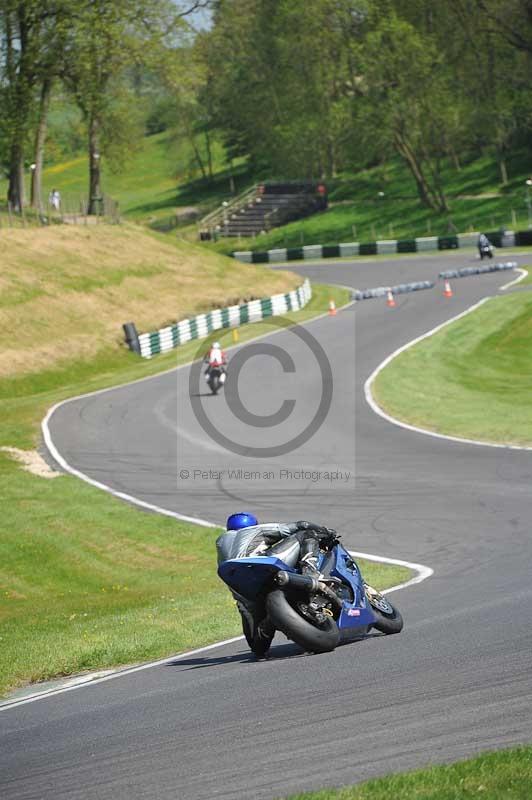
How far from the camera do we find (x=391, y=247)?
254 ft

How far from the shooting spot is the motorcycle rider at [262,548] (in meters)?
9.64

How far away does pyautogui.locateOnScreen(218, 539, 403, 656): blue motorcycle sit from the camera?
934cm

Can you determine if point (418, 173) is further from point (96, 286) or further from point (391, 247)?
point (96, 286)

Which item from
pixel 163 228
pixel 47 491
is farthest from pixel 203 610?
→ pixel 163 228

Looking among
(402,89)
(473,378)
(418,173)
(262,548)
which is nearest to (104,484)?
(473,378)

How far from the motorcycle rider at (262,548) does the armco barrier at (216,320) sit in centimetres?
3739

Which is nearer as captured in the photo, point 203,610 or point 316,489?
point 203,610

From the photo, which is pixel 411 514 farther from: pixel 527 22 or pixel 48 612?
pixel 527 22

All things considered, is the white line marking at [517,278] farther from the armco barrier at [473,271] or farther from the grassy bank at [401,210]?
the grassy bank at [401,210]

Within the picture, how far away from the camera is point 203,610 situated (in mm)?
13977

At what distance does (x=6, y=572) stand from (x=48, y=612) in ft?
9.74

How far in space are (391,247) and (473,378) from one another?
45.0 meters

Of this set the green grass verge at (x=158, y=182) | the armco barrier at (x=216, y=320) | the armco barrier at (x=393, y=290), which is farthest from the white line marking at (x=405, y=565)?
the green grass verge at (x=158, y=182)

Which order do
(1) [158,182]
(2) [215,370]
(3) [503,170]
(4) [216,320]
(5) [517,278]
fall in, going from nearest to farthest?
(2) [215,370] < (4) [216,320] < (5) [517,278] < (3) [503,170] < (1) [158,182]
